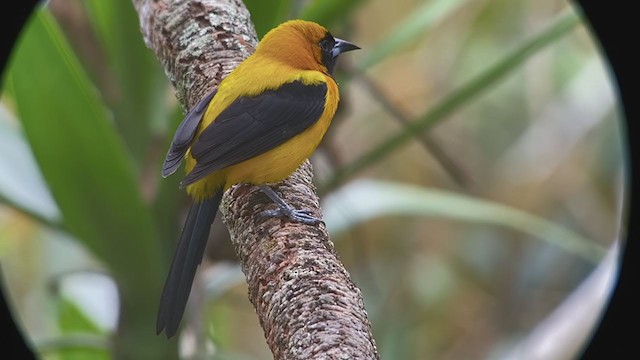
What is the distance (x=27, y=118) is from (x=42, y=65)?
15 cm

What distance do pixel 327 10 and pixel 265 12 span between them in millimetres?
173

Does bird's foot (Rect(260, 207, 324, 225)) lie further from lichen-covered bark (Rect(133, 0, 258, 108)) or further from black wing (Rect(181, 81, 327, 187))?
lichen-covered bark (Rect(133, 0, 258, 108))

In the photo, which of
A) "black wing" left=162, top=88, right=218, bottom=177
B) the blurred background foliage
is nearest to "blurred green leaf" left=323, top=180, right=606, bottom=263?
the blurred background foliage

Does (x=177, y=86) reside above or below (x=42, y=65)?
below

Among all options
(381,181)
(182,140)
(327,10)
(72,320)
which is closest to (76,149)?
(182,140)

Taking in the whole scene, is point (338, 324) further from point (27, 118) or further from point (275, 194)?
point (27, 118)

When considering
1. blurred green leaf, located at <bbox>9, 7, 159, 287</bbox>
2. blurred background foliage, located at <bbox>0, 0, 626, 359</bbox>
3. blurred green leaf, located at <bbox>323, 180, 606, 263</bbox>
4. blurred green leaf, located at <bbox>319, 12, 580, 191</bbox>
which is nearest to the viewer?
blurred green leaf, located at <bbox>9, 7, 159, 287</bbox>

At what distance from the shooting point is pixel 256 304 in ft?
4.57

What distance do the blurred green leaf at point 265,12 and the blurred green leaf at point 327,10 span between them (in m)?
0.06

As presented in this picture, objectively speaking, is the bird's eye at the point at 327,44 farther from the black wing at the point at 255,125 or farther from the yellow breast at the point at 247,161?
the yellow breast at the point at 247,161

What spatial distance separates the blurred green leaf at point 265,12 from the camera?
2230 millimetres

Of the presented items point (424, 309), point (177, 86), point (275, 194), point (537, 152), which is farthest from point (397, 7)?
point (275, 194)

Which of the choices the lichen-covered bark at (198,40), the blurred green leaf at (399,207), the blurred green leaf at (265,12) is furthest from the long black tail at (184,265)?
the blurred green leaf at (399,207)

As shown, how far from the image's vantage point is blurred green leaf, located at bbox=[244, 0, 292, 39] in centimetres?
223
